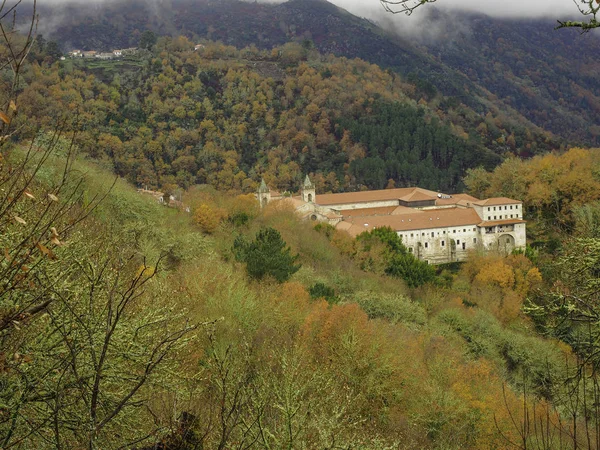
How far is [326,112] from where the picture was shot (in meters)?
99.6

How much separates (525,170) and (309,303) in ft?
124

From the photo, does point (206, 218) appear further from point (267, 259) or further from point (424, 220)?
point (424, 220)

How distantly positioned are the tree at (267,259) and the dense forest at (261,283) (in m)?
0.11

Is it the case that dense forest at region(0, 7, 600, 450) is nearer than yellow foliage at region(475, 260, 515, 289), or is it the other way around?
dense forest at region(0, 7, 600, 450)

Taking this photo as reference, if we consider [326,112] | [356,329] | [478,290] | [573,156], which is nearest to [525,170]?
[573,156]

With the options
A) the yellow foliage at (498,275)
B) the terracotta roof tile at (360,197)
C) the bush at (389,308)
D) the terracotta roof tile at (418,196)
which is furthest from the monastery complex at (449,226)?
the bush at (389,308)

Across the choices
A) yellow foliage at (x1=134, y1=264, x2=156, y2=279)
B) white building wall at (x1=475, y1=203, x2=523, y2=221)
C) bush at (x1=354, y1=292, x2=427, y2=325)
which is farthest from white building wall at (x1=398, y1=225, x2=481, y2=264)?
yellow foliage at (x1=134, y1=264, x2=156, y2=279)

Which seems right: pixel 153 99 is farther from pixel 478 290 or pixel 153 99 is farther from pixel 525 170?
pixel 478 290

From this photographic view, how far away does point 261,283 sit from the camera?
2261cm

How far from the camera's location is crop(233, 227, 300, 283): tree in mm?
24062

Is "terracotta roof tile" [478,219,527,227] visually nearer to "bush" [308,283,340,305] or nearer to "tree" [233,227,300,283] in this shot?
"tree" [233,227,300,283]

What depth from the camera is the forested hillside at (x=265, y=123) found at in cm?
8162

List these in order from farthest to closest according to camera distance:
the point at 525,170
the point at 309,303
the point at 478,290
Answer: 1. the point at 525,170
2. the point at 478,290
3. the point at 309,303

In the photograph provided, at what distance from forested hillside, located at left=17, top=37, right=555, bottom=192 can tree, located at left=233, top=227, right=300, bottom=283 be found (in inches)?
1813
